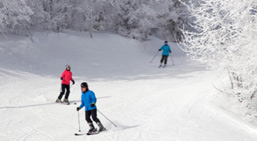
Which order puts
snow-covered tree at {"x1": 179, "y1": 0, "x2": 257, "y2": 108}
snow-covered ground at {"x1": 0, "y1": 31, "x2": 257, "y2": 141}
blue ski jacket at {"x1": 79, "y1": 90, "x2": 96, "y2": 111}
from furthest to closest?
snow-covered tree at {"x1": 179, "y1": 0, "x2": 257, "y2": 108}, snow-covered ground at {"x1": 0, "y1": 31, "x2": 257, "y2": 141}, blue ski jacket at {"x1": 79, "y1": 90, "x2": 96, "y2": 111}

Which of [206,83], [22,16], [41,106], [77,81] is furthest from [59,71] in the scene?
[206,83]

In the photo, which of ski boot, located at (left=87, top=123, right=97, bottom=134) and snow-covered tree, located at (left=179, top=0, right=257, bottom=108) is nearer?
ski boot, located at (left=87, top=123, right=97, bottom=134)

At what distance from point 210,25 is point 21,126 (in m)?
6.43

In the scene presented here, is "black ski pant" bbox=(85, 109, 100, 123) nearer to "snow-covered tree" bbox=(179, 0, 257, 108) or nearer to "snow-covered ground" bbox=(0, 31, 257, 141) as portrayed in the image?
"snow-covered ground" bbox=(0, 31, 257, 141)

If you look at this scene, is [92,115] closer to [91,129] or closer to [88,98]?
[91,129]

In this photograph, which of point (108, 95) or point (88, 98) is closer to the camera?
point (88, 98)

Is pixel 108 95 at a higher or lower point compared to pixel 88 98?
lower

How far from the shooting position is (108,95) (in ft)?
37.1

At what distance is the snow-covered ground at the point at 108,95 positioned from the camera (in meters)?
7.08

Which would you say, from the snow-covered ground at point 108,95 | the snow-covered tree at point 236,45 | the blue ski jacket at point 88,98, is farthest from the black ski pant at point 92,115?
the snow-covered tree at point 236,45

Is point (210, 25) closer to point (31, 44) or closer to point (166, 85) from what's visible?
point (166, 85)

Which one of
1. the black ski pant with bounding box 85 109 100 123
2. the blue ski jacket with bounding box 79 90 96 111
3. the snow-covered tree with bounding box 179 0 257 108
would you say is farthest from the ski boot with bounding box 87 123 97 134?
the snow-covered tree with bounding box 179 0 257 108

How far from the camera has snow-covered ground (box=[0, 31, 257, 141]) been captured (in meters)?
7.08

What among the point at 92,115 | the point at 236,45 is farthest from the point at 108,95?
the point at 236,45
